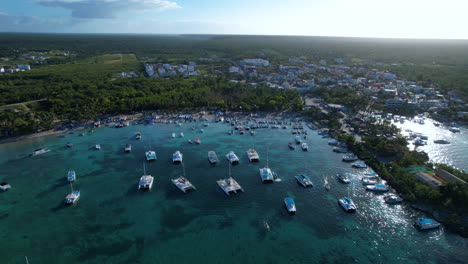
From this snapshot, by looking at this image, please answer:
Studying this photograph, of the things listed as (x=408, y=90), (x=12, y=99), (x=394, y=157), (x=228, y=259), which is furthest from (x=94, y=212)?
(x=408, y=90)

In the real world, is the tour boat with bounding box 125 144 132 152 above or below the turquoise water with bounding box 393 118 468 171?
below

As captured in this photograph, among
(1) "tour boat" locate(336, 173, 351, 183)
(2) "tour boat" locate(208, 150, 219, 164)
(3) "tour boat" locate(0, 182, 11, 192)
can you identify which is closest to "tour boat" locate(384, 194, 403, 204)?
(1) "tour boat" locate(336, 173, 351, 183)

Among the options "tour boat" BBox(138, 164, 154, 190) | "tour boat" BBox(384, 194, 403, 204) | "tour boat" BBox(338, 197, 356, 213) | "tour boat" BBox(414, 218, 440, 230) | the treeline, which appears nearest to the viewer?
"tour boat" BBox(414, 218, 440, 230)

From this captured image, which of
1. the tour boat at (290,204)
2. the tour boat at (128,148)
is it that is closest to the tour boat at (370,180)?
the tour boat at (290,204)

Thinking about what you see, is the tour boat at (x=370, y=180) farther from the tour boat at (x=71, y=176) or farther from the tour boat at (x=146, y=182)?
the tour boat at (x=71, y=176)

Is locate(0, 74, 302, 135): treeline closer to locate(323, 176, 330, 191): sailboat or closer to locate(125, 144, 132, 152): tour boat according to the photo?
locate(125, 144, 132, 152): tour boat

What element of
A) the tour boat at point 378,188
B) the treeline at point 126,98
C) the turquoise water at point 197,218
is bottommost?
the turquoise water at point 197,218

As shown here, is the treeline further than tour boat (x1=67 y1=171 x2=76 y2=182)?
Yes
